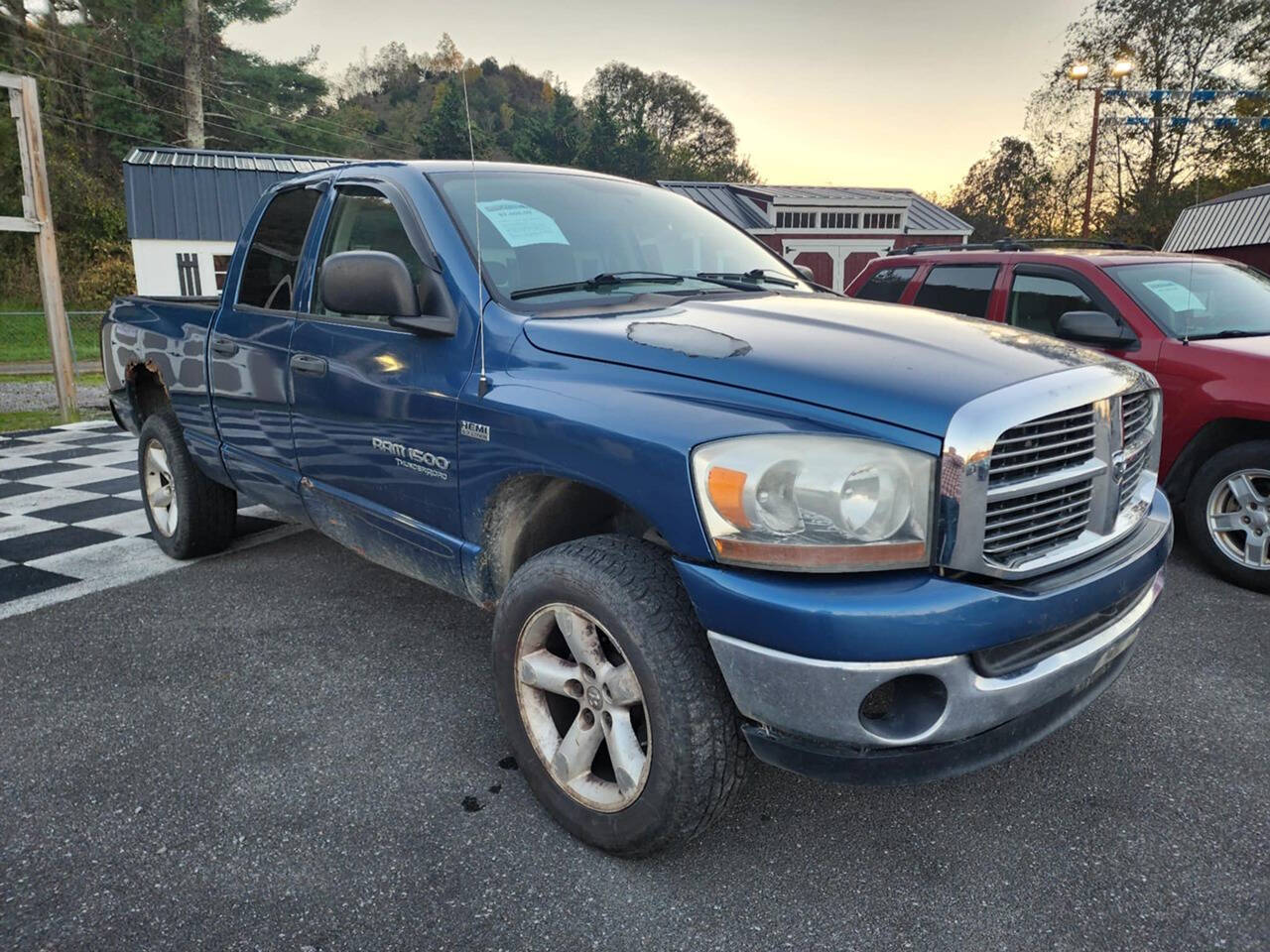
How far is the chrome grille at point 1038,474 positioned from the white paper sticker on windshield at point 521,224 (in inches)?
58.9

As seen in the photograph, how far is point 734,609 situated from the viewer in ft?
5.74

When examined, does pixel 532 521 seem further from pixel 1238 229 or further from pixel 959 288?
pixel 1238 229

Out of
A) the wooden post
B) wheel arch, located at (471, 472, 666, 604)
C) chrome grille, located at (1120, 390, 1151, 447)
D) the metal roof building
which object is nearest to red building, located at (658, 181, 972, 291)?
the metal roof building

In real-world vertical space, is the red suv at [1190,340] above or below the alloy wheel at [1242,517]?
above

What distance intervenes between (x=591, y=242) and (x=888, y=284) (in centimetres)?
379

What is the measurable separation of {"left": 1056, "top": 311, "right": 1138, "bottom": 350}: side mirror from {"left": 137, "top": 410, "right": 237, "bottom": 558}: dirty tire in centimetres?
439

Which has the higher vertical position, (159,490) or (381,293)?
(381,293)

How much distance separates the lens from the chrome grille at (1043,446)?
1765 millimetres

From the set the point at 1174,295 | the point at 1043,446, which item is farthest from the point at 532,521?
the point at 1174,295

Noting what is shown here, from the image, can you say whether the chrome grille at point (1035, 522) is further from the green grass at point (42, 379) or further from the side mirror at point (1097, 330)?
the green grass at point (42, 379)

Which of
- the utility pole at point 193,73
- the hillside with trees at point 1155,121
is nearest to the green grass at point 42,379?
the utility pole at point 193,73

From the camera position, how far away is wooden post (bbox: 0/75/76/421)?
8.80m

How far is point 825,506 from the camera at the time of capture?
1.73 m

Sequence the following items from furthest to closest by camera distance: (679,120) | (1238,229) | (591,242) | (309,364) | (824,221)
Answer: (679,120) → (824,221) → (1238,229) → (309,364) → (591,242)
